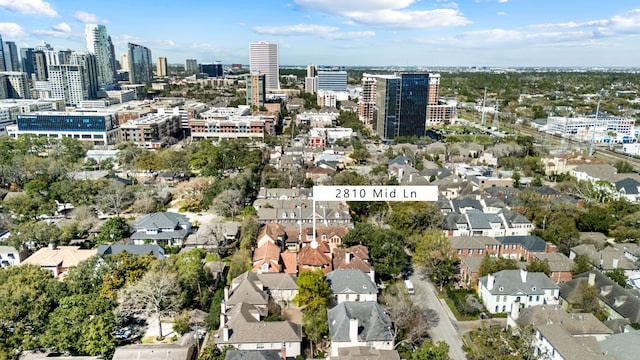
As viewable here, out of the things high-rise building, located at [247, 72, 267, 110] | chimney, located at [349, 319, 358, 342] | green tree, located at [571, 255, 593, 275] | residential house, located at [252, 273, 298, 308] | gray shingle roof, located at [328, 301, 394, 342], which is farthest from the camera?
high-rise building, located at [247, 72, 267, 110]

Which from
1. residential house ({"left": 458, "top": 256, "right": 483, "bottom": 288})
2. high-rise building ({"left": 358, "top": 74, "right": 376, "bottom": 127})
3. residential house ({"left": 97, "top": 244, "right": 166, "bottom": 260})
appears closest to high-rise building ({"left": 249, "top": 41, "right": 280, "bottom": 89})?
high-rise building ({"left": 358, "top": 74, "right": 376, "bottom": 127})

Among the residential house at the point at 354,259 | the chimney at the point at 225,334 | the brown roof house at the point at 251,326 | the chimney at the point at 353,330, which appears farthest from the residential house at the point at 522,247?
the chimney at the point at 225,334

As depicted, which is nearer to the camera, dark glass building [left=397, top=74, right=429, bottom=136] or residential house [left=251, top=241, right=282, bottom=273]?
residential house [left=251, top=241, right=282, bottom=273]

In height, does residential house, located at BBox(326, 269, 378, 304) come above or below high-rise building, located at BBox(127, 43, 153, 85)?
below

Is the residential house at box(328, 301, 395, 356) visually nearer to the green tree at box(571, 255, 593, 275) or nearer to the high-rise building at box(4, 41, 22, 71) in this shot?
the green tree at box(571, 255, 593, 275)

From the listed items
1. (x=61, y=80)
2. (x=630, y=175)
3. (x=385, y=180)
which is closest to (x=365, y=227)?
(x=385, y=180)

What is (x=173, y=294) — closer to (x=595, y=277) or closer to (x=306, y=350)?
(x=306, y=350)

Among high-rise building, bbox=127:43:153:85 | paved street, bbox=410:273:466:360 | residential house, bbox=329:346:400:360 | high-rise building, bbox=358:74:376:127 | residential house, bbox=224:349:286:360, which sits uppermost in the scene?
high-rise building, bbox=127:43:153:85
